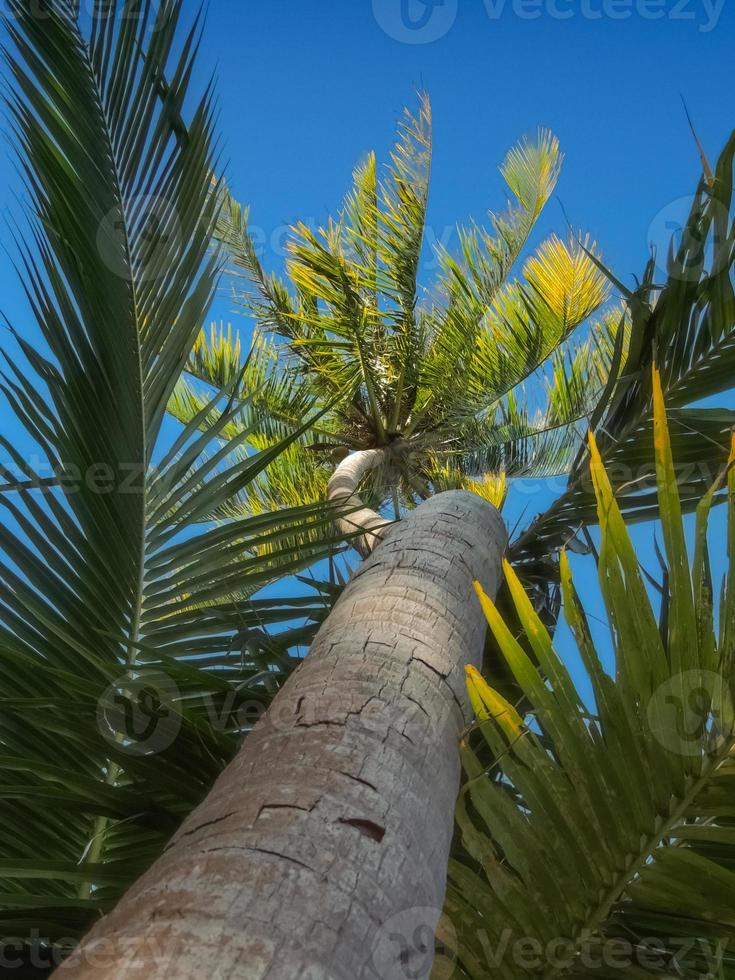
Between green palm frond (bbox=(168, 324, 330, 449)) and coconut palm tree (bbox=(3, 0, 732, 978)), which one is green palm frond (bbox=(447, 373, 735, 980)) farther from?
green palm frond (bbox=(168, 324, 330, 449))

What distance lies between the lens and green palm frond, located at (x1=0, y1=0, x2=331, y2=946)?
1.87 m

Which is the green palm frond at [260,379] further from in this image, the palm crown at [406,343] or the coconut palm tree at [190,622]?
the coconut palm tree at [190,622]

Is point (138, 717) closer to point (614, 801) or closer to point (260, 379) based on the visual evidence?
point (614, 801)

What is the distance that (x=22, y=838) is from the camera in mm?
1828

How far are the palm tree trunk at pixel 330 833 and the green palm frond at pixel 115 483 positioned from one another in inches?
22.5

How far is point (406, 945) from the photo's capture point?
3.00ft

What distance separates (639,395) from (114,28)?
1818 mm

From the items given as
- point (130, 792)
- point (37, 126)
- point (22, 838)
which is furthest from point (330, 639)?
point (37, 126)
